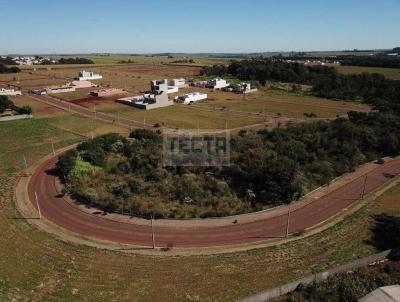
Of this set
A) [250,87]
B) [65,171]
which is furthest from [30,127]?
[250,87]

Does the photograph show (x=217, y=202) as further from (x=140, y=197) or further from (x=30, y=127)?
(x=30, y=127)

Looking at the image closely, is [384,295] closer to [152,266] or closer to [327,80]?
[152,266]

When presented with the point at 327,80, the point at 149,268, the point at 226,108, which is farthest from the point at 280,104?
the point at 149,268

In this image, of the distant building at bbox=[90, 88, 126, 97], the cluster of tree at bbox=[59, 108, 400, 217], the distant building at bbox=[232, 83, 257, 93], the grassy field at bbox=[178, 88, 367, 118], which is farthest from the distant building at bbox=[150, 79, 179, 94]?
the cluster of tree at bbox=[59, 108, 400, 217]

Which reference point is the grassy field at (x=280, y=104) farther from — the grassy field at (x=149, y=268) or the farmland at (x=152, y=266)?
the grassy field at (x=149, y=268)

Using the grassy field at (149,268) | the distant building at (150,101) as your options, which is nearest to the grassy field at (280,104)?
the distant building at (150,101)
